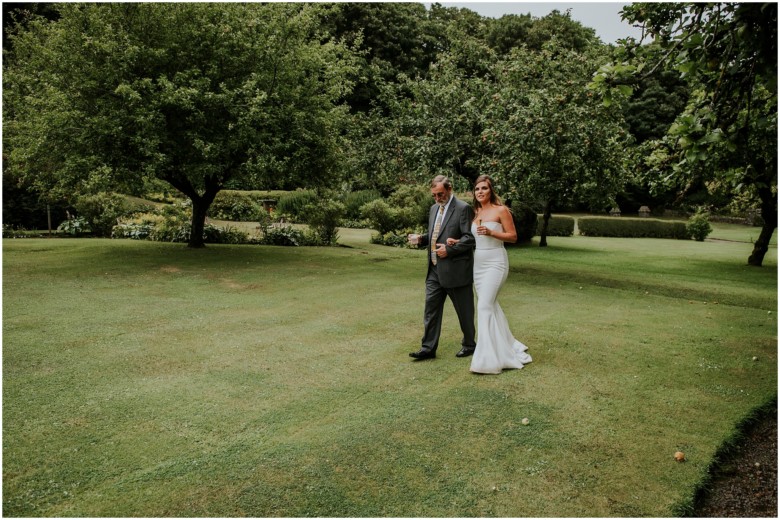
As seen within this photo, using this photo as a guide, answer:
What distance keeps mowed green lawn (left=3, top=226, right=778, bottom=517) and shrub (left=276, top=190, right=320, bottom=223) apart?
17.1 meters

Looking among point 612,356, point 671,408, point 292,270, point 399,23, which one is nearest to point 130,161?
point 292,270

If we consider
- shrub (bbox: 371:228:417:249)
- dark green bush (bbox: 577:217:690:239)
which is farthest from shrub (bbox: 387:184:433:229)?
dark green bush (bbox: 577:217:690:239)

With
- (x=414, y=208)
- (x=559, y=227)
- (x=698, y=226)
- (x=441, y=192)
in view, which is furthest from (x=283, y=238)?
(x=698, y=226)

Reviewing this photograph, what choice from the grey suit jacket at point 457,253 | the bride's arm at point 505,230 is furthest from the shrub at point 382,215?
the bride's arm at point 505,230

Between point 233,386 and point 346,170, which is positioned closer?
point 233,386

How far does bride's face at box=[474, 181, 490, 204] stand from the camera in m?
6.78

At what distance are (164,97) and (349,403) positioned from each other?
1054cm

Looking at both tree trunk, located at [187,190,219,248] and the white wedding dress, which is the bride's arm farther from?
tree trunk, located at [187,190,219,248]

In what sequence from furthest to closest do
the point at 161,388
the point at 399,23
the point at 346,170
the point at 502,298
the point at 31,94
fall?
1. the point at 399,23
2. the point at 346,170
3. the point at 31,94
4. the point at 502,298
5. the point at 161,388

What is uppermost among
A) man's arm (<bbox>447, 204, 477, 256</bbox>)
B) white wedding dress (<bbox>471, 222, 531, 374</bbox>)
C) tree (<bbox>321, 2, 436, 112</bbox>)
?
tree (<bbox>321, 2, 436, 112</bbox>)

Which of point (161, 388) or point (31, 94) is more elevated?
point (31, 94)

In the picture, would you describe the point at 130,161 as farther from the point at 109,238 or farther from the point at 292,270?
→ the point at 109,238

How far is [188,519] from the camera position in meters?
3.65

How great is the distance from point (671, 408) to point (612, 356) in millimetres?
1779
